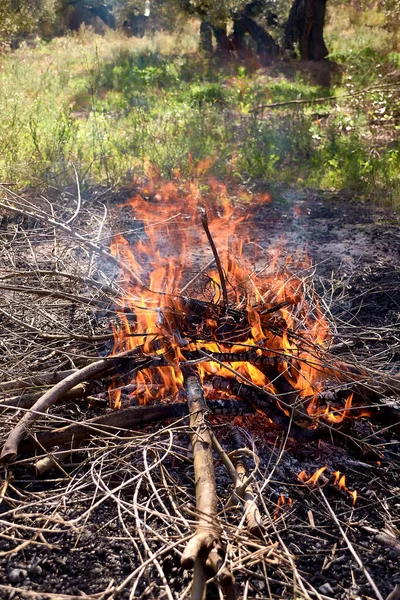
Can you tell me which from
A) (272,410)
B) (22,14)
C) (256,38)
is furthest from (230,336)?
(256,38)

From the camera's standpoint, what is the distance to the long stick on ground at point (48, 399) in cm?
250

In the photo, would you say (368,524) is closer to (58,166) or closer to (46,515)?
(46,515)

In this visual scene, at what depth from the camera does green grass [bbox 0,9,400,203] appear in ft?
23.5

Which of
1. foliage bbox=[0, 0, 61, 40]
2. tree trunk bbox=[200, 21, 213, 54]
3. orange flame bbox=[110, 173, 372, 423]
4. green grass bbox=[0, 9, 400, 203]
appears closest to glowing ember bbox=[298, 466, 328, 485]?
orange flame bbox=[110, 173, 372, 423]

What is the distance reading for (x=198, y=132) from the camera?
8.11 m

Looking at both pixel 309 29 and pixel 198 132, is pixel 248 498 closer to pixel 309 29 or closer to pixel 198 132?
pixel 198 132

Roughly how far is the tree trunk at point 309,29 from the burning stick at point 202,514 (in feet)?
45.2

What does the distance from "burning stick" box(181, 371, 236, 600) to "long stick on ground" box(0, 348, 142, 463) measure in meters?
0.39

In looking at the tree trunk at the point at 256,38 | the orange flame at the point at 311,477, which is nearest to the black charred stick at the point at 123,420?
the orange flame at the point at 311,477

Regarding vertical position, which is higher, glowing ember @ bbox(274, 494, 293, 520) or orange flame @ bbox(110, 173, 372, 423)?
orange flame @ bbox(110, 173, 372, 423)

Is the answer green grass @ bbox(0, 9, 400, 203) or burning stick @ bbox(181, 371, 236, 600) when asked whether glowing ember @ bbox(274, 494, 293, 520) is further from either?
green grass @ bbox(0, 9, 400, 203)

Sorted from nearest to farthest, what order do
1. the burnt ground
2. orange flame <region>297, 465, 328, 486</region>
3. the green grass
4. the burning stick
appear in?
the burning stick, the burnt ground, orange flame <region>297, 465, 328, 486</region>, the green grass

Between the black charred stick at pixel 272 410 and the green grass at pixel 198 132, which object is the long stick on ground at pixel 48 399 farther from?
the green grass at pixel 198 132

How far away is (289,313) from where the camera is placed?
324 centimetres
